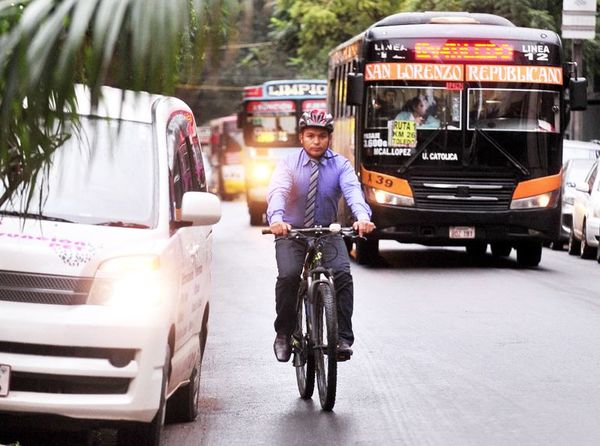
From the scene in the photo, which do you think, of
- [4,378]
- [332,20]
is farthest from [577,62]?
[4,378]

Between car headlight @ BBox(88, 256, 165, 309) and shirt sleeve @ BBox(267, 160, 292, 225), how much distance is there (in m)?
2.39

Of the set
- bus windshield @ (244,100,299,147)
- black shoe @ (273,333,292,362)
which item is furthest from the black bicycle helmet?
bus windshield @ (244,100,299,147)

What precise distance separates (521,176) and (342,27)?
26.3 metres

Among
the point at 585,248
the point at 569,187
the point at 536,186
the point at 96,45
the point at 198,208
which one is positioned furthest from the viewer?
the point at 569,187

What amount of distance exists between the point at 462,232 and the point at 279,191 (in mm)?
11753

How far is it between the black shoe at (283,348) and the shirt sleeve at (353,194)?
2.85ft

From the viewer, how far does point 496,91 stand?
20984 mm

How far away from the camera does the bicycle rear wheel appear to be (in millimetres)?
8375

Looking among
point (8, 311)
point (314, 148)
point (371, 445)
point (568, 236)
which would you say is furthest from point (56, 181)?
point (568, 236)

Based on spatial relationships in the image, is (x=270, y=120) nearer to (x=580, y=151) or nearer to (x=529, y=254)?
(x=580, y=151)

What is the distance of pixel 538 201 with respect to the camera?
68.3 feet

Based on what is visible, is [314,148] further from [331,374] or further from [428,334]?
[428,334]

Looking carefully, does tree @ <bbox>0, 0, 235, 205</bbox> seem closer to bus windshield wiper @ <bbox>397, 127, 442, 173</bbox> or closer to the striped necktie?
the striped necktie

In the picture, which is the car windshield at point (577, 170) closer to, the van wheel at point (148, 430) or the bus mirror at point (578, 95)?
the bus mirror at point (578, 95)
